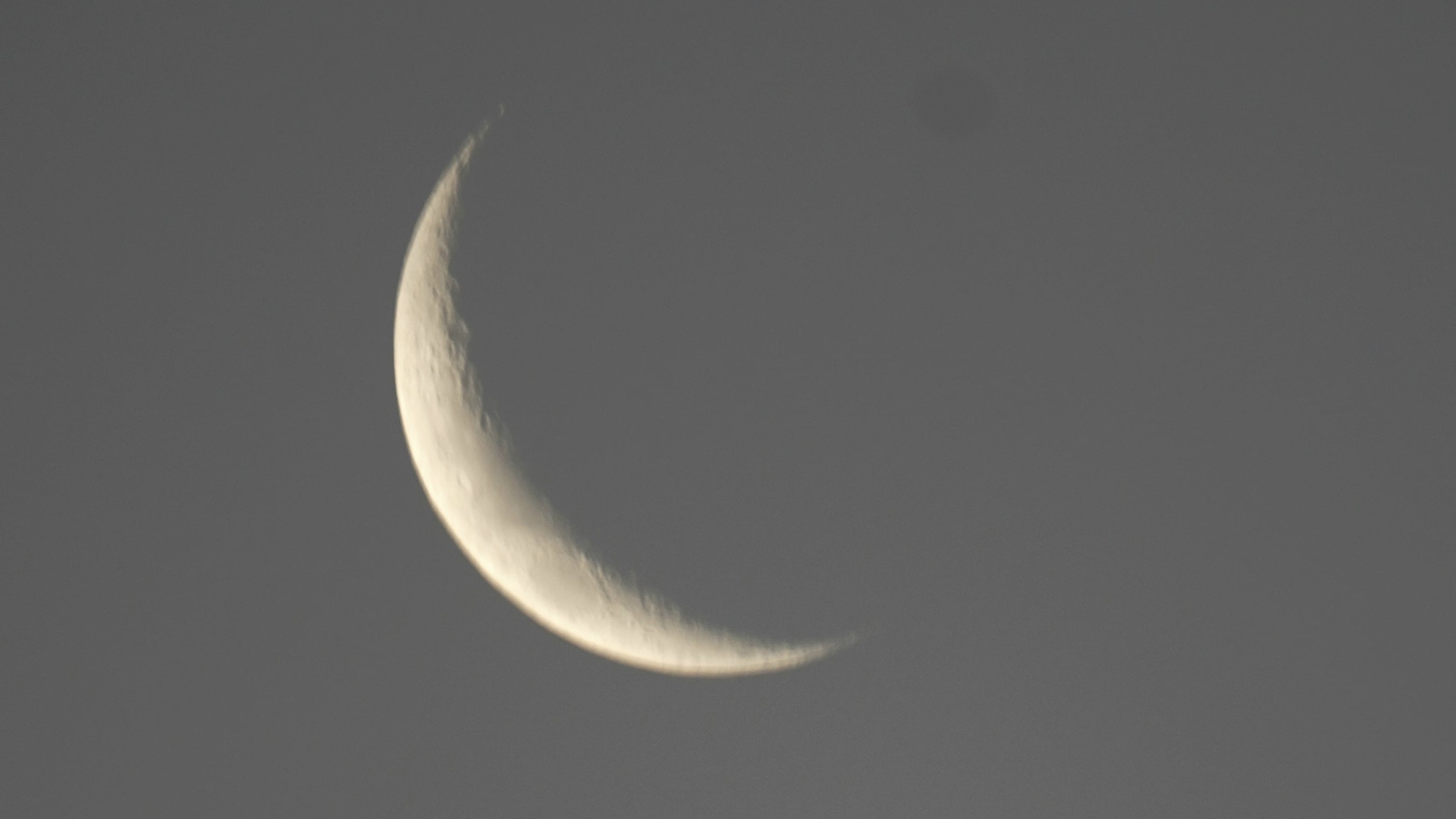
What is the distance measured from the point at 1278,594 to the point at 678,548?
1499 mm

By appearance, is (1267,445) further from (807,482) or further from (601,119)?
(601,119)

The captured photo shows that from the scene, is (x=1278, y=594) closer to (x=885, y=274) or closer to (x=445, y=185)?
(x=885, y=274)

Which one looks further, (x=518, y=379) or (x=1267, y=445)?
(x=1267, y=445)

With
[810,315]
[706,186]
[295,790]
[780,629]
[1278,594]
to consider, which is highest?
[706,186]

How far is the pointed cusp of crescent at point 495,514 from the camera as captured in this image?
119 inches

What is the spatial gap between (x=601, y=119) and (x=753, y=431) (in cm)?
84

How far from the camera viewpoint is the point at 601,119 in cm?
305

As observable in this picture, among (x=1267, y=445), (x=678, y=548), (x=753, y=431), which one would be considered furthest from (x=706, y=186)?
(x=1267, y=445)

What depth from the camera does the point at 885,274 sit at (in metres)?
3.03

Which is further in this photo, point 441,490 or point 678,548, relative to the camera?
point 441,490

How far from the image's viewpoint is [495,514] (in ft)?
10.2

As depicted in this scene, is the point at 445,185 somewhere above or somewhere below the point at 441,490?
above

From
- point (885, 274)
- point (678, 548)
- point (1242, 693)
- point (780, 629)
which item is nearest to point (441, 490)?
point (678, 548)

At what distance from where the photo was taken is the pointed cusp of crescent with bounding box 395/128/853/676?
3033 mm
